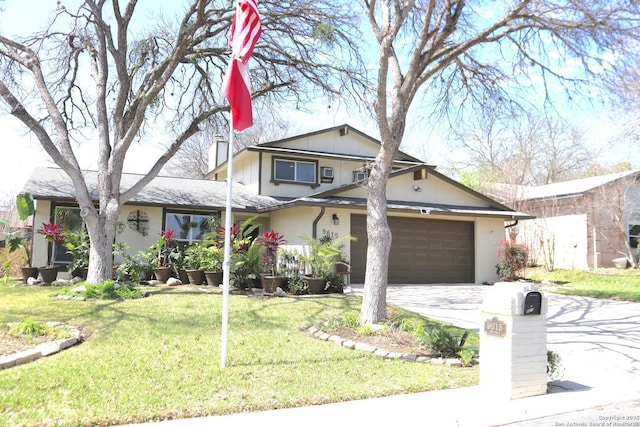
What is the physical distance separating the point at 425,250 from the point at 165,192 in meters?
9.80

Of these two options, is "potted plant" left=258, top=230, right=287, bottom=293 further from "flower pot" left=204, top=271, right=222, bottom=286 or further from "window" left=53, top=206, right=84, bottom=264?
"window" left=53, top=206, right=84, bottom=264

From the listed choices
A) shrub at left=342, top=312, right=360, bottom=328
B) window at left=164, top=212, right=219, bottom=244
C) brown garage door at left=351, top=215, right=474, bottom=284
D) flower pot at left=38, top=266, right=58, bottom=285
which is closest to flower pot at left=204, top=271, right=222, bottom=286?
window at left=164, top=212, right=219, bottom=244

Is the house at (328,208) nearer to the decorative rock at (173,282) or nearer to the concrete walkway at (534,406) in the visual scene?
the decorative rock at (173,282)

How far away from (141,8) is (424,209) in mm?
10850

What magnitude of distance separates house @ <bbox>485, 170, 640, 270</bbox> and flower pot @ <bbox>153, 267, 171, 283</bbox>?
16922mm

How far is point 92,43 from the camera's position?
14250 millimetres

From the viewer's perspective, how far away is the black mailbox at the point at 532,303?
5304mm

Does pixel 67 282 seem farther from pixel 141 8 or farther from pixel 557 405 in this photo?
pixel 557 405

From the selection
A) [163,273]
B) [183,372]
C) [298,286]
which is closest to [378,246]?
[183,372]

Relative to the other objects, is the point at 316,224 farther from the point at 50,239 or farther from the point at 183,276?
the point at 50,239

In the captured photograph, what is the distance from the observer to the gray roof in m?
15.7

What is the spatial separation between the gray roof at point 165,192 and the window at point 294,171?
1.25 meters

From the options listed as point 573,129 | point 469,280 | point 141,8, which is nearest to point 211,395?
point 141,8

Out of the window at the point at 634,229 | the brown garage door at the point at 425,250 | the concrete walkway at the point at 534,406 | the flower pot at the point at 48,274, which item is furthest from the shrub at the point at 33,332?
the window at the point at 634,229
